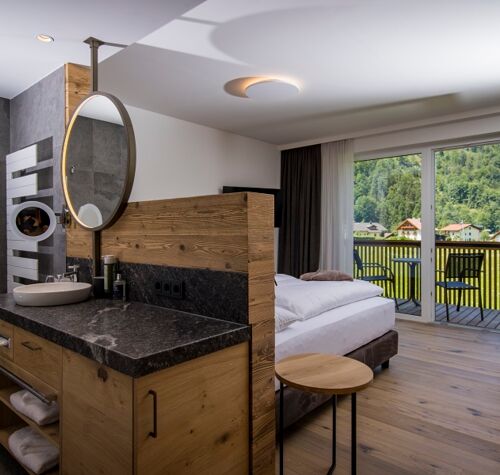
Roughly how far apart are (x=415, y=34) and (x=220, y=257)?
2.09 m

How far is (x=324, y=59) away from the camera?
2.85 meters

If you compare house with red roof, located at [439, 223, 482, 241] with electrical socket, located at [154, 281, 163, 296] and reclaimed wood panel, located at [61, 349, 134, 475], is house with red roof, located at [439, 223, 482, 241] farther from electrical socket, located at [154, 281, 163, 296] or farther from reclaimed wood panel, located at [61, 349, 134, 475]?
reclaimed wood panel, located at [61, 349, 134, 475]

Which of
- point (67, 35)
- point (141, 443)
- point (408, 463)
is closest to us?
point (141, 443)

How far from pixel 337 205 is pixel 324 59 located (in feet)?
8.60

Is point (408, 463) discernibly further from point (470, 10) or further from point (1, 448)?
point (470, 10)

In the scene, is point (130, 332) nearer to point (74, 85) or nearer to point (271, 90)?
point (74, 85)

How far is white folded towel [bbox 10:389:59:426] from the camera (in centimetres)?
150

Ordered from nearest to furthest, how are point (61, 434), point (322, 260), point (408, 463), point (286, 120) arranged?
point (61, 434) < point (408, 463) < point (286, 120) < point (322, 260)

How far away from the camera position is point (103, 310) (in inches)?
67.2

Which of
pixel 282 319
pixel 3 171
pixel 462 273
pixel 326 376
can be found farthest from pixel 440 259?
pixel 3 171

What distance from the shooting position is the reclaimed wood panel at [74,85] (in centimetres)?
240

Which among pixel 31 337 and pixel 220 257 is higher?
pixel 220 257

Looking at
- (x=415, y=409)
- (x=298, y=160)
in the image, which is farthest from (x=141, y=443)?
Answer: (x=298, y=160)

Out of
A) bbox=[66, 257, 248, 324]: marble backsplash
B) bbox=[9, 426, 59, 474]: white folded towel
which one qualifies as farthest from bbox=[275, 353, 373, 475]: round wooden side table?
bbox=[9, 426, 59, 474]: white folded towel
